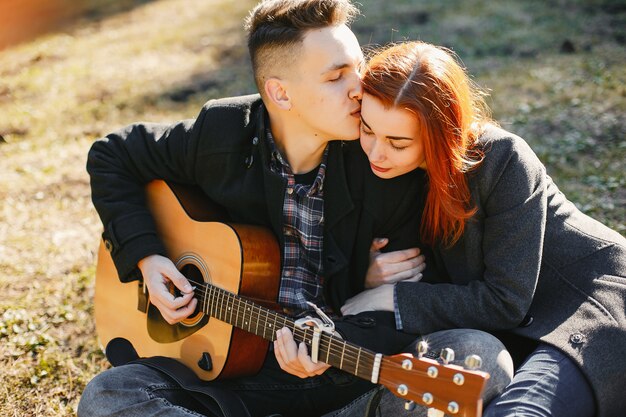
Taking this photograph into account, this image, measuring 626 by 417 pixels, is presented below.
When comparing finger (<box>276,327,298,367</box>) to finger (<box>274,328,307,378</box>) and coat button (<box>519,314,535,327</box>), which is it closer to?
finger (<box>274,328,307,378</box>)

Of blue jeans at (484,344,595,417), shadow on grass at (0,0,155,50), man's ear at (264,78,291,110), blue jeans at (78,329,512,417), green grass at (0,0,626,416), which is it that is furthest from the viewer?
shadow on grass at (0,0,155,50)

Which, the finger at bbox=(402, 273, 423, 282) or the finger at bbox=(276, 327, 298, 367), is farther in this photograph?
the finger at bbox=(402, 273, 423, 282)

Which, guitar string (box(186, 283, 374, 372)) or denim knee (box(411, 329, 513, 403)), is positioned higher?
guitar string (box(186, 283, 374, 372))

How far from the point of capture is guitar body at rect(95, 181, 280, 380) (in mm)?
2949

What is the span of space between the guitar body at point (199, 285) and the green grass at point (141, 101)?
0.46 metres

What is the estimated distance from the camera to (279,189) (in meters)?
3.10

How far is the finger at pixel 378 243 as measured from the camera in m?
3.07

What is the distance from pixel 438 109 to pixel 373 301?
0.87 m

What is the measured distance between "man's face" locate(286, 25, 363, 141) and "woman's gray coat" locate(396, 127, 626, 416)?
580 mm

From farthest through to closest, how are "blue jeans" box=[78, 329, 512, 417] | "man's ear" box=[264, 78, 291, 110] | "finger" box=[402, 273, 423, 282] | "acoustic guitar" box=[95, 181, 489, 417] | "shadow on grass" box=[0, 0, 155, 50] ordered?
"shadow on grass" box=[0, 0, 155, 50]
"man's ear" box=[264, 78, 291, 110]
"finger" box=[402, 273, 423, 282]
"blue jeans" box=[78, 329, 512, 417]
"acoustic guitar" box=[95, 181, 489, 417]

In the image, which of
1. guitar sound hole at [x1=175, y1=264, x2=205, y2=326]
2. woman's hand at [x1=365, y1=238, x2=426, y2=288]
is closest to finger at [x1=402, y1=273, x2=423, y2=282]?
woman's hand at [x1=365, y1=238, x2=426, y2=288]

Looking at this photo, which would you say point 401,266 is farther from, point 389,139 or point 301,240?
point 389,139

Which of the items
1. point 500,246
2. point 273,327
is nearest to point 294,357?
point 273,327

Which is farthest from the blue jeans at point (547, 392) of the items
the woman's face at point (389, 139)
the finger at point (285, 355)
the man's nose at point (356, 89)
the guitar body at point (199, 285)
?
the man's nose at point (356, 89)
